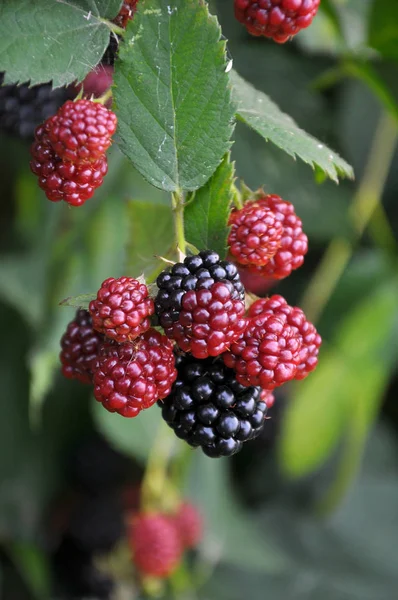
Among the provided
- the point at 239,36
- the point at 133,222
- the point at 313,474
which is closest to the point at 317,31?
the point at 239,36

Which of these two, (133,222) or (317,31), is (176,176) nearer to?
(133,222)

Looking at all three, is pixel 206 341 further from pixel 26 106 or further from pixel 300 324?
pixel 26 106

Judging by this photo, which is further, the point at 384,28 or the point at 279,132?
the point at 384,28

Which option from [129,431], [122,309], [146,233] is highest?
[122,309]

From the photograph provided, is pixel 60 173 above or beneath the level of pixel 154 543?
above

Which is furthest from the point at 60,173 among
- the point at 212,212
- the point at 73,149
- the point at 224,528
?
the point at 224,528

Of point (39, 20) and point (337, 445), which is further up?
point (39, 20)

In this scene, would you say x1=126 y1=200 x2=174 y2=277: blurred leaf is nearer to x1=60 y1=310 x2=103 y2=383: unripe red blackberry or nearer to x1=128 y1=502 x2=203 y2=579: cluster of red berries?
x1=60 y1=310 x2=103 y2=383: unripe red blackberry
